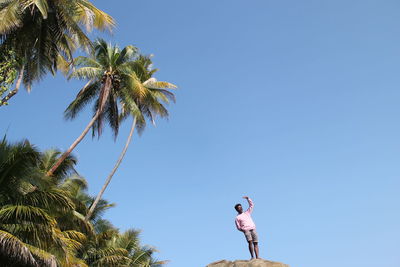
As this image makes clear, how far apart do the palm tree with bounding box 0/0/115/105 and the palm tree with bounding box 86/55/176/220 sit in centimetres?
620

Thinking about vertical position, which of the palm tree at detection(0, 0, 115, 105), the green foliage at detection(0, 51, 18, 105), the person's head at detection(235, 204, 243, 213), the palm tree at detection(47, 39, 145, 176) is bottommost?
the person's head at detection(235, 204, 243, 213)

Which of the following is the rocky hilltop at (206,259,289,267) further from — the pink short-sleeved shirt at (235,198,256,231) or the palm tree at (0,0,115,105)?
the palm tree at (0,0,115,105)

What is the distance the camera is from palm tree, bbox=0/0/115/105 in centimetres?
1486

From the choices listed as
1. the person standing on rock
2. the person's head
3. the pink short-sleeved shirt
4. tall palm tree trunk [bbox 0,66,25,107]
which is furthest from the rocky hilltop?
tall palm tree trunk [bbox 0,66,25,107]

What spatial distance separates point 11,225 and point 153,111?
1654 centimetres

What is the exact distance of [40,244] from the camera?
33.2 ft

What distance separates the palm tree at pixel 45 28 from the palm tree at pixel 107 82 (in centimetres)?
509

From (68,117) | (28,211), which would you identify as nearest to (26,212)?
(28,211)

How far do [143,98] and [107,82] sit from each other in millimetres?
2538

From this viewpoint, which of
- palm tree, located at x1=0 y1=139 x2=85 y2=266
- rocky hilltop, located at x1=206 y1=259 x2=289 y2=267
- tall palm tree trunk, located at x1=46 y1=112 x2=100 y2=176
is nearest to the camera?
palm tree, located at x1=0 y1=139 x2=85 y2=266

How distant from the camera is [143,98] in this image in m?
24.2

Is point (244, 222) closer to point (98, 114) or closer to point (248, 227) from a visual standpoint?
point (248, 227)

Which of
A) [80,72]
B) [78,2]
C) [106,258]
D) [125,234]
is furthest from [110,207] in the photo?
[78,2]

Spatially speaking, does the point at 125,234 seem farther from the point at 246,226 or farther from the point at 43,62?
the point at 246,226
